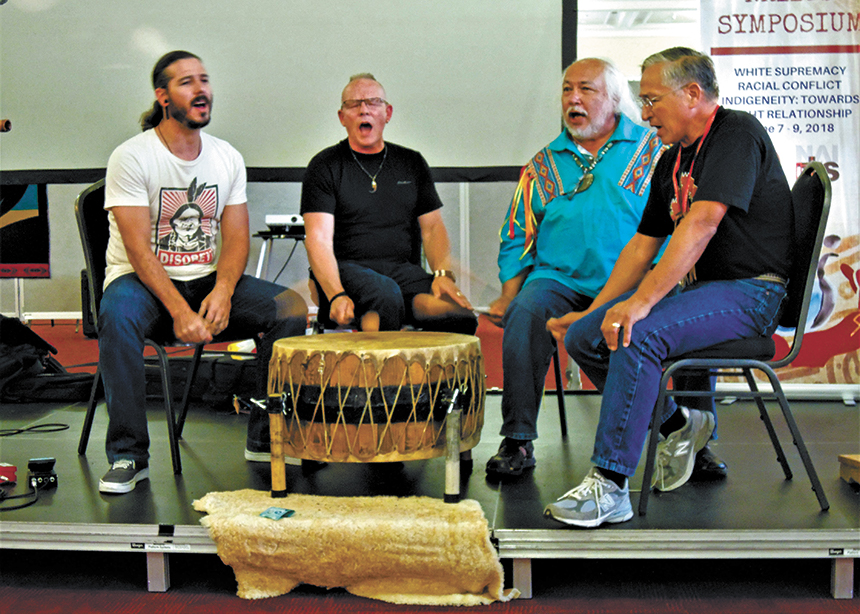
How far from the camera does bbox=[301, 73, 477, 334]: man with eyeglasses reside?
2707 millimetres

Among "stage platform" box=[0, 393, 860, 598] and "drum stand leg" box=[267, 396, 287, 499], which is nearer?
"stage platform" box=[0, 393, 860, 598]

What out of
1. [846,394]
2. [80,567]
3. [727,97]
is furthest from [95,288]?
[846,394]

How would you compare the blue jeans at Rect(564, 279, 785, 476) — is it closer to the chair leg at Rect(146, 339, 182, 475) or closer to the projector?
the chair leg at Rect(146, 339, 182, 475)

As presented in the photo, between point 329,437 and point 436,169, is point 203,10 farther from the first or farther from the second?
point 329,437

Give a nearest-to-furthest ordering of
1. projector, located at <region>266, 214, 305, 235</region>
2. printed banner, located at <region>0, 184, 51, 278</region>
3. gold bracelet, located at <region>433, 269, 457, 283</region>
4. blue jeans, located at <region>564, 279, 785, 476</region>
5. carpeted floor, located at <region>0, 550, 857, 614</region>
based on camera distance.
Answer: carpeted floor, located at <region>0, 550, 857, 614</region> → blue jeans, located at <region>564, 279, 785, 476</region> → gold bracelet, located at <region>433, 269, 457, 283</region> → projector, located at <region>266, 214, 305, 235</region> → printed banner, located at <region>0, 184, 51, 278</region>

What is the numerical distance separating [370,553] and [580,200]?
1342 millimetres

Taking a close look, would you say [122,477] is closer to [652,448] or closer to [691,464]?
[652,448]

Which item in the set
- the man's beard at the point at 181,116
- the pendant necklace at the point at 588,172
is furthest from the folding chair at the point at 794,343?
the man's beard at the point at 181,116

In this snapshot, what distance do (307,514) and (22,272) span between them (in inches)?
261

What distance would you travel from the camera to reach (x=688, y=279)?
7.10 feet

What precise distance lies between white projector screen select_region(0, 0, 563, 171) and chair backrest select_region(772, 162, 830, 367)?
170 centimetres

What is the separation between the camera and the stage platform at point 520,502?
1758 mm

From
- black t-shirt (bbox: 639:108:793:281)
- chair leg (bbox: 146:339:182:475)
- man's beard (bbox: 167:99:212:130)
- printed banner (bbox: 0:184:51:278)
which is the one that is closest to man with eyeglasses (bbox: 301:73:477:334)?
man's beard (bbox: 167:99:212:130)

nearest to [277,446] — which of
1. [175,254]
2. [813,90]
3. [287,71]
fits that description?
[175,254]
